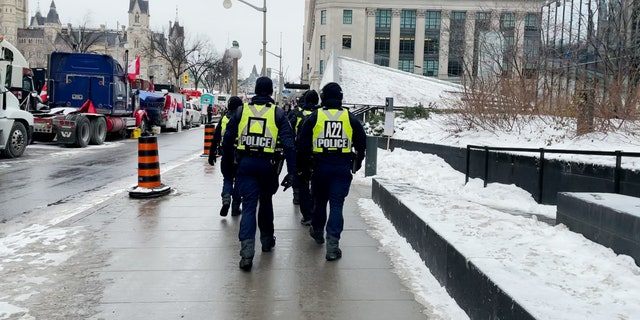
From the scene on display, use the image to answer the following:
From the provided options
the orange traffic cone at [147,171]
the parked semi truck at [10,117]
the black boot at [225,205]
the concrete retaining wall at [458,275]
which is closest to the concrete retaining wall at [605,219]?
the concrete retaining wall at [458,275]

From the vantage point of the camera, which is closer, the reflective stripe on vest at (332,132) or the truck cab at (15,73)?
the reflective stripe on vest at (332,132)

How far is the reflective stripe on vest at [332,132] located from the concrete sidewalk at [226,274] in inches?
49.4

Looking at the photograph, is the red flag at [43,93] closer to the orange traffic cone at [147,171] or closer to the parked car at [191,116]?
the parked car at [191,116]

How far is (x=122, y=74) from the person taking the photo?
25.8 m

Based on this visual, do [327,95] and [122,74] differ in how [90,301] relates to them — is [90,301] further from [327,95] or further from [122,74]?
[122,74]

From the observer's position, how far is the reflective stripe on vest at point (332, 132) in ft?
20.6

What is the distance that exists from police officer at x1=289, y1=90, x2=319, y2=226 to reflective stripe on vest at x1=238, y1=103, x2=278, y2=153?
1742mm

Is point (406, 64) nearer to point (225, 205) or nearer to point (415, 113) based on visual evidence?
point (415, 113)

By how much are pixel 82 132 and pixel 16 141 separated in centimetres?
451

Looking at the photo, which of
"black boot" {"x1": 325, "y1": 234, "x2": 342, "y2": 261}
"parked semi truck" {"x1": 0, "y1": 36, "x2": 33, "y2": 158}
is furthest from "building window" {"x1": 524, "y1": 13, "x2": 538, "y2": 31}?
"black boot" {"x1": 325, "y1": 234, "x2": 342, "y2": 261}

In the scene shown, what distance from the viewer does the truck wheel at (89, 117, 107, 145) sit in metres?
22.8

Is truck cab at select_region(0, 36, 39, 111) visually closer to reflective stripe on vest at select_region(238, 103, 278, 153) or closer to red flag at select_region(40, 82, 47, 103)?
red flag at select_region(40, 82, 47, 103)

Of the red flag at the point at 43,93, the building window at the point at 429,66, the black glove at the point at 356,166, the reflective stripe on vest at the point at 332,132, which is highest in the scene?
the building window at the point at 429,66

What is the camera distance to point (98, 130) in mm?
23188
